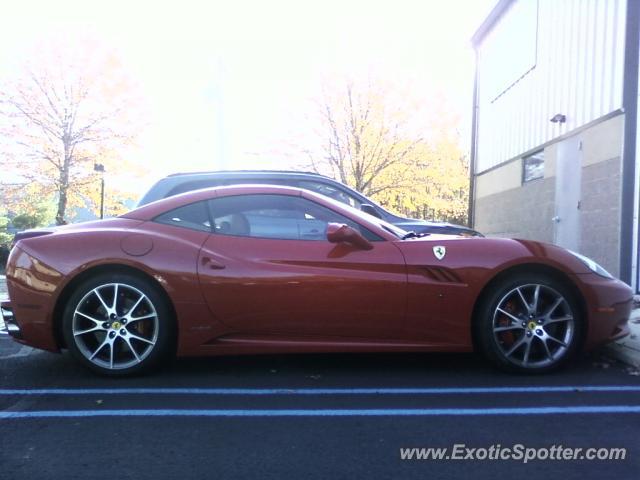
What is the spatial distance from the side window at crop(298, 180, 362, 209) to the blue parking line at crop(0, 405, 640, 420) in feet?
11.5

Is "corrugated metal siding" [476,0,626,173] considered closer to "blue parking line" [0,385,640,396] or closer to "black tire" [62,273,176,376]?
"blue parking line" [0,385,640,396]

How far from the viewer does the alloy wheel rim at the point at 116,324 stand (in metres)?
3.86

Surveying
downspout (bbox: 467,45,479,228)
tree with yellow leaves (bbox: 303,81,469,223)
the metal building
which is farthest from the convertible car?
tree with yellow leaves (bbox: 303,81,469,223)

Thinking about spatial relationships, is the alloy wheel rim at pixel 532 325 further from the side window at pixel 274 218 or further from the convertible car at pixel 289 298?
the side window at pixel 274 218

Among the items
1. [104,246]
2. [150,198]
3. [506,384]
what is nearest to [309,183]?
[150,198]

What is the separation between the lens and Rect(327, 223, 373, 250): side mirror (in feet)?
12.7

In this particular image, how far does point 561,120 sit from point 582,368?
23.3ft

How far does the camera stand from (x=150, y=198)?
595 centimetres

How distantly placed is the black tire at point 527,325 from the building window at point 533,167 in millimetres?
7866

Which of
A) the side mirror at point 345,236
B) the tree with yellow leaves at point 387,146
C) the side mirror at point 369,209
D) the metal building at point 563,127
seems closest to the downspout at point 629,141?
the metal building at point 563,127

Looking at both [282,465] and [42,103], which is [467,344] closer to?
[282,465]

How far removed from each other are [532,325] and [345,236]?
1.41 meters

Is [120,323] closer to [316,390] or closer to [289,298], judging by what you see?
[289,298]

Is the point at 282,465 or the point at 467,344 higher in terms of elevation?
the point at 467,344
